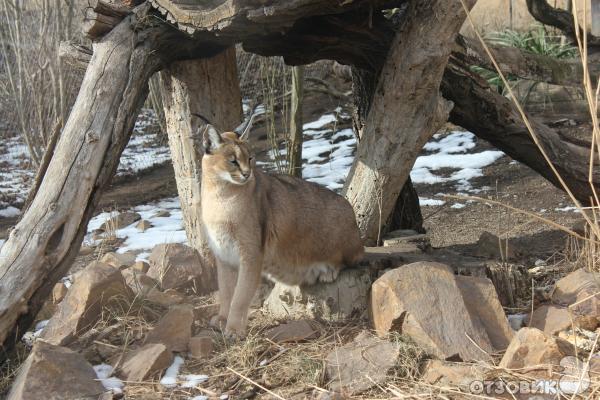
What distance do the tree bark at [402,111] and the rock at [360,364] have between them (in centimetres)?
175

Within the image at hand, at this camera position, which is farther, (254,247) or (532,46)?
(532,46)

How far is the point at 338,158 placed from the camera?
36.2ft

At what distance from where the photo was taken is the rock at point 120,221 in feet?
26.3

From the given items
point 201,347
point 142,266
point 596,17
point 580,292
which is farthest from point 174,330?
point 596,17

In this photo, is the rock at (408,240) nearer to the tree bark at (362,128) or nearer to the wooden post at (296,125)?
the tree bark at (362,128)

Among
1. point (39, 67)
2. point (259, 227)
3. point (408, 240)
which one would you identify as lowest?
point (408, 240)

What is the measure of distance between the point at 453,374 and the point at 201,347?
59.7 inches

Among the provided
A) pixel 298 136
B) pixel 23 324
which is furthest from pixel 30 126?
pixel 23 324

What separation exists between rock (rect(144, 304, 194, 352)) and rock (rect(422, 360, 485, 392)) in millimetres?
1484

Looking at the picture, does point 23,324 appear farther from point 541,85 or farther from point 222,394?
point 541,85

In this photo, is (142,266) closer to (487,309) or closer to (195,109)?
(195,109)

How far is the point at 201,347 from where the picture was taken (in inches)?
185

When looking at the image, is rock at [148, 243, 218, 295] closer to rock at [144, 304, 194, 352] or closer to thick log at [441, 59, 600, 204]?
rock at [144, 304, 194, 352]

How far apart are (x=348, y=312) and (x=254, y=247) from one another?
765 mm
